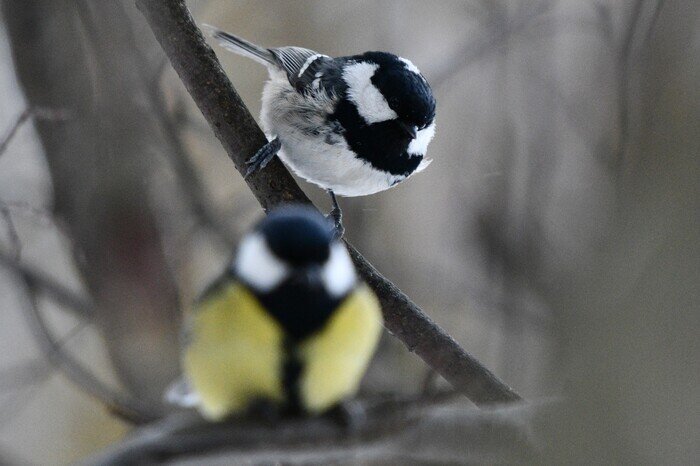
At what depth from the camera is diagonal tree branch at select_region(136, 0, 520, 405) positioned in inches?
54.6

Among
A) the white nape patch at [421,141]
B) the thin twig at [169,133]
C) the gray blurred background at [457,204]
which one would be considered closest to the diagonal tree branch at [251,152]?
the gray blurred background at [457,204]

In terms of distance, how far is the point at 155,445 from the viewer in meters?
0.81

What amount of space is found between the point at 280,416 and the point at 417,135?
937 mm

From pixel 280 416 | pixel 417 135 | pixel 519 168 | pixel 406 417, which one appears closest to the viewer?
pixel 406 417

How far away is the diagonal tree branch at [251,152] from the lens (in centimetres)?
139

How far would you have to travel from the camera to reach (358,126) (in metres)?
1.79

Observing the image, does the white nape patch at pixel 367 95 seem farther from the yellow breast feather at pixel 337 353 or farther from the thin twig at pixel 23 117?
the yellow breast feather at pixel 337 353

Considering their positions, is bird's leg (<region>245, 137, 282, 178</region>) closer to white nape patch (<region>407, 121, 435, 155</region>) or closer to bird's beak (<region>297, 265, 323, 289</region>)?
white nape patch (<region>407, 121, 435, 155</region>)

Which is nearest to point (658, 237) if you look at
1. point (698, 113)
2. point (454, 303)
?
point (698, 113)

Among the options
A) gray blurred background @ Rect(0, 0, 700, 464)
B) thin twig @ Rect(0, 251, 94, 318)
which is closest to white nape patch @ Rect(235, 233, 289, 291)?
gray blurred background @ Rect(0, 0, 700, 464)

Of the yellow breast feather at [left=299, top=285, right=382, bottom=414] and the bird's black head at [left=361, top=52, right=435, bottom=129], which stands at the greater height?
the yellow breast feather at [left=299, top=285, right=382, bottom=414]

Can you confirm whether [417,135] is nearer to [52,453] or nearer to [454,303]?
[454,303]

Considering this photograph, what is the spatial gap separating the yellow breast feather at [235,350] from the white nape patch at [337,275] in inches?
3.5

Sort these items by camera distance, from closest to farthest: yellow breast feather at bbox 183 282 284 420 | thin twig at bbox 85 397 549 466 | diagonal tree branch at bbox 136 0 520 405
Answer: thin twig at bbox 85 397 549 466
yellow breast feather at bbox 183 282 284 420
diagonal tree branch at bbox 136 0 520 405
